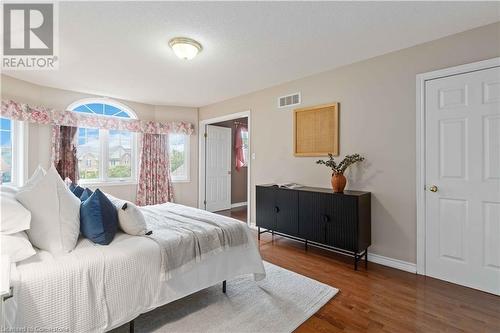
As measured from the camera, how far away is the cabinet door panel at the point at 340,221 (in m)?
2.72

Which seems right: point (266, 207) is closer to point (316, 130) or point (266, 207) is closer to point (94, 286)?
point (316, 130)

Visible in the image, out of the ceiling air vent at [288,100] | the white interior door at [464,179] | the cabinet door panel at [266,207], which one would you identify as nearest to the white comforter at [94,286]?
the cabinet door panel at [266,207]

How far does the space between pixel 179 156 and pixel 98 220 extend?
13.2ft

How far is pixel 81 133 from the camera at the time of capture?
14.5ft

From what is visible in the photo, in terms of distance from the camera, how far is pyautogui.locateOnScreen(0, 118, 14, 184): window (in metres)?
3.54

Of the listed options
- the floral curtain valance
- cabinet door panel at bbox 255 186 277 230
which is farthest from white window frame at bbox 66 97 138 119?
cabinet door panel at bbox 255 186 277 230

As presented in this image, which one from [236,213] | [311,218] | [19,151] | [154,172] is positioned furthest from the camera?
[236,213]

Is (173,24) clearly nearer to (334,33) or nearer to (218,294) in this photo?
(334,33)

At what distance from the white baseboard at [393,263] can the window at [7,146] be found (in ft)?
16.7

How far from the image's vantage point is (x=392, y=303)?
2078 mm

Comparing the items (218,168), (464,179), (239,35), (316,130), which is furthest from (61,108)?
(464,179)

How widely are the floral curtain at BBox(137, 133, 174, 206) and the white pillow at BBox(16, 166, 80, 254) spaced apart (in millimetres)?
3496

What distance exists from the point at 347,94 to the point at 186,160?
3.69 metres

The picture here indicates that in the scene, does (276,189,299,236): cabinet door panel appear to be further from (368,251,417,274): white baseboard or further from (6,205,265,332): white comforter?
(6,205,265,332): white comforter
